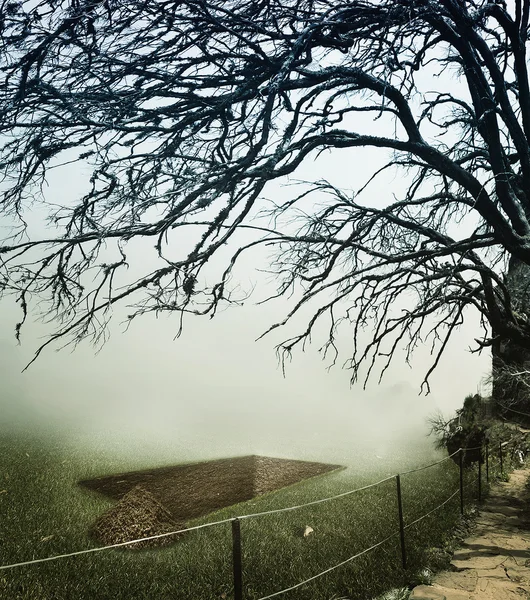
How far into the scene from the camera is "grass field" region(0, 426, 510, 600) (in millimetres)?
5473

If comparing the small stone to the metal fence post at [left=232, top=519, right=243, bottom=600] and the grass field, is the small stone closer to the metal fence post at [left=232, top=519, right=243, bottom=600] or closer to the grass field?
the grass field

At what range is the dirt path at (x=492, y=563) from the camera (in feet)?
18.8

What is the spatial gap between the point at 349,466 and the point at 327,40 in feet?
51.0

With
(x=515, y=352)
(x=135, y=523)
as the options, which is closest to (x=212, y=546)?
(x=135, y=523)

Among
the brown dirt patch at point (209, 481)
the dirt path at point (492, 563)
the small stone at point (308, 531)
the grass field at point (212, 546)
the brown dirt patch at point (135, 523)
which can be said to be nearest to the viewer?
the grass field at point (212, 546)

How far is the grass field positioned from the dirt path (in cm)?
44

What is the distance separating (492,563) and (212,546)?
13.7 ft

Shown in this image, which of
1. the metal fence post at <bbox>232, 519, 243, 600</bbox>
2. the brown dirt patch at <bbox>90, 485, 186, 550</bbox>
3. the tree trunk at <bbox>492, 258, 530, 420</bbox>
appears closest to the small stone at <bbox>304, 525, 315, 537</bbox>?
the brown dirt patch at <bbox>90, 485, 186, 550</bbox>

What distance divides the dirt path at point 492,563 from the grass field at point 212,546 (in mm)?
442

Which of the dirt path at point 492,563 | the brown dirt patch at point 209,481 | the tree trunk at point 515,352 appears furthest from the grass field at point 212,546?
the tree trunk at point 515,352

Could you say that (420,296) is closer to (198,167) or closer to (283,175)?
(283,175)

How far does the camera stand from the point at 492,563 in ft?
22.7

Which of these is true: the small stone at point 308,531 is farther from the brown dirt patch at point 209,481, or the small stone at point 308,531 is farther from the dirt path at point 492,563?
the brown dirt patch at point 209,481

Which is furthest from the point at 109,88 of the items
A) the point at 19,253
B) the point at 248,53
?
the point at 19,253
